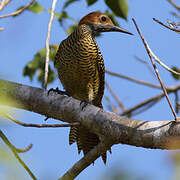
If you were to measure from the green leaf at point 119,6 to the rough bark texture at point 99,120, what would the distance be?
0.78 m

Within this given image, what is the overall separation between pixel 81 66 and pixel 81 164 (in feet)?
7.03

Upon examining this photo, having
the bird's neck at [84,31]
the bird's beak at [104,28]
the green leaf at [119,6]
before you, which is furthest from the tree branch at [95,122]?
the bird's beak at [104,28]

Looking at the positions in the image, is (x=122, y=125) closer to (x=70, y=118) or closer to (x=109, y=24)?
(x=70, y=118)

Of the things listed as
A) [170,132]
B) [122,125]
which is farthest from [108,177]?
[122,125]

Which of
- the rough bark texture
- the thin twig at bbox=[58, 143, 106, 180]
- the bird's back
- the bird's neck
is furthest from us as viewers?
the bird's neck

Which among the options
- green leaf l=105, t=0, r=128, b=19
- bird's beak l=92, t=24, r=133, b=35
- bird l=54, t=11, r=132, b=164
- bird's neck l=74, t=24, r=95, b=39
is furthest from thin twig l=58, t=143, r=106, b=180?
bird's beak l=92, t=24, r=133, b=35

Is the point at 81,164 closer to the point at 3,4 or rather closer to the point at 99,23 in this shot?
the point at 3,4

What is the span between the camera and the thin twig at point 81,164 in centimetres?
251

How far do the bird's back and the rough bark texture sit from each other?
1625mm

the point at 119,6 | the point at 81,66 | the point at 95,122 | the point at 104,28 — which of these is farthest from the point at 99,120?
the point at 104,28

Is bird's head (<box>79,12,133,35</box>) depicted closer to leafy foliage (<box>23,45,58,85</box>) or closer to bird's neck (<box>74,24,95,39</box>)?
bird's neck (<box>74,24,95,39</box>)

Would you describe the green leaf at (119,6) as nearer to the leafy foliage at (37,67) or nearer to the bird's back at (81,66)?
the leafy foliage at (37,67)

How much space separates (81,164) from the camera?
259 centimetres

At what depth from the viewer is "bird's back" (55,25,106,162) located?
14.9 ft
